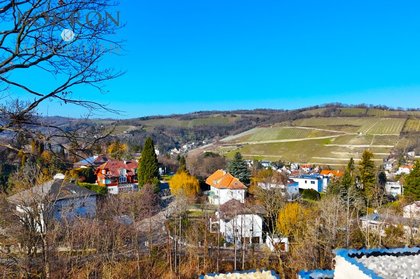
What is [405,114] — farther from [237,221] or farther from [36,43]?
[36,43]

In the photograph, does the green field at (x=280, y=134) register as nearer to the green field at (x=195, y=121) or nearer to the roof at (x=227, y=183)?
the green field at (x=195, y=121)

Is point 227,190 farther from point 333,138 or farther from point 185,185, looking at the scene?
point 333,138

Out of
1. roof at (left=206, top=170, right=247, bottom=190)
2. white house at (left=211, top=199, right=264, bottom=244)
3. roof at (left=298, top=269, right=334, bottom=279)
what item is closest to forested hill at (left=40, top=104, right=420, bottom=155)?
roof at (left=206, top=170, right=247, bottom=190)

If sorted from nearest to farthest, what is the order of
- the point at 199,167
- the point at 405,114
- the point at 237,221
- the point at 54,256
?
the point at 54,256, the point at 237,221, the point at 199,167, the point at 405,114

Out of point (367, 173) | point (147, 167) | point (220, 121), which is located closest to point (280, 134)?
point (220, 121)

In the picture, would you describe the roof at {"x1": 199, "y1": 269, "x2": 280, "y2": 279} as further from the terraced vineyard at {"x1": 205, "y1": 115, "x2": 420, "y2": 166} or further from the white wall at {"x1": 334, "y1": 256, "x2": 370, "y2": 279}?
the terraced vineyard at {"x1": 205, "y1": 115, "x2": 420, "y2": 166}

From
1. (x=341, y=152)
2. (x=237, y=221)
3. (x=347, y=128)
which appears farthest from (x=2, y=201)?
(x=347, y=128)

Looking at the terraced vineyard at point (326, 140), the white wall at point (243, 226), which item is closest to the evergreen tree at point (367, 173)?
the white wall at point (243, 226)

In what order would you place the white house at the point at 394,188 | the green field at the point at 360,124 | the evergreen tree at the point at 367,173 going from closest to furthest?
the evergreen tree at the point at 367,173
the white house at the point at 394,188
the green field at the point at 360,124
